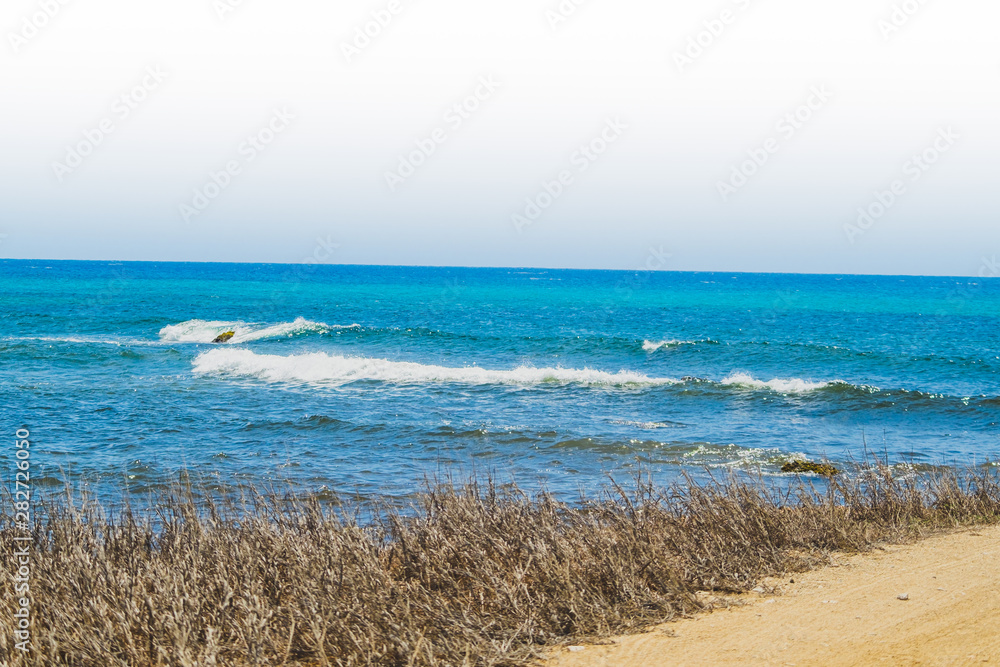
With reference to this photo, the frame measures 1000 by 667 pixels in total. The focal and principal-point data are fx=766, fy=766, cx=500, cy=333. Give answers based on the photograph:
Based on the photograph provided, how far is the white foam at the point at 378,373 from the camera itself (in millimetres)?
23172

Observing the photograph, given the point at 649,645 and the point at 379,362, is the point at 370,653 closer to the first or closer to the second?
the point at 649,645

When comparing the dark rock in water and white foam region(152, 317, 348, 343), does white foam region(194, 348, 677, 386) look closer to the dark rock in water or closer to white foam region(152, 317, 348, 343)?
white foam region(152, 317, 348, 343)

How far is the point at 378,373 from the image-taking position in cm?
2427

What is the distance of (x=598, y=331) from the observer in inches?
1693

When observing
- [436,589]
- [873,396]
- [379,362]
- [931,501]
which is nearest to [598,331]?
[379,362]

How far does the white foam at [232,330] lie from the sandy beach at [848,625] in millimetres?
32510

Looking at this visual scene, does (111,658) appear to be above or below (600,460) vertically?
above

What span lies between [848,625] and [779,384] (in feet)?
60.7

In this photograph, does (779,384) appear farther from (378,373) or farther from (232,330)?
(232,330)

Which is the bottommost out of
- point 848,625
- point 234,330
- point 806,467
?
point 234,330

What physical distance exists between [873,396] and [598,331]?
75.8 ft

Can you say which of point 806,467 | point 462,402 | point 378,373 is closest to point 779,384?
point 462,402

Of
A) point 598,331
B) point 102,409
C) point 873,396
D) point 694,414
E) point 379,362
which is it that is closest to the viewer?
point 102,409

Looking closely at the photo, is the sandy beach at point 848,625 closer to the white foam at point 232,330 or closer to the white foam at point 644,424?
the white foam at point 644,424
